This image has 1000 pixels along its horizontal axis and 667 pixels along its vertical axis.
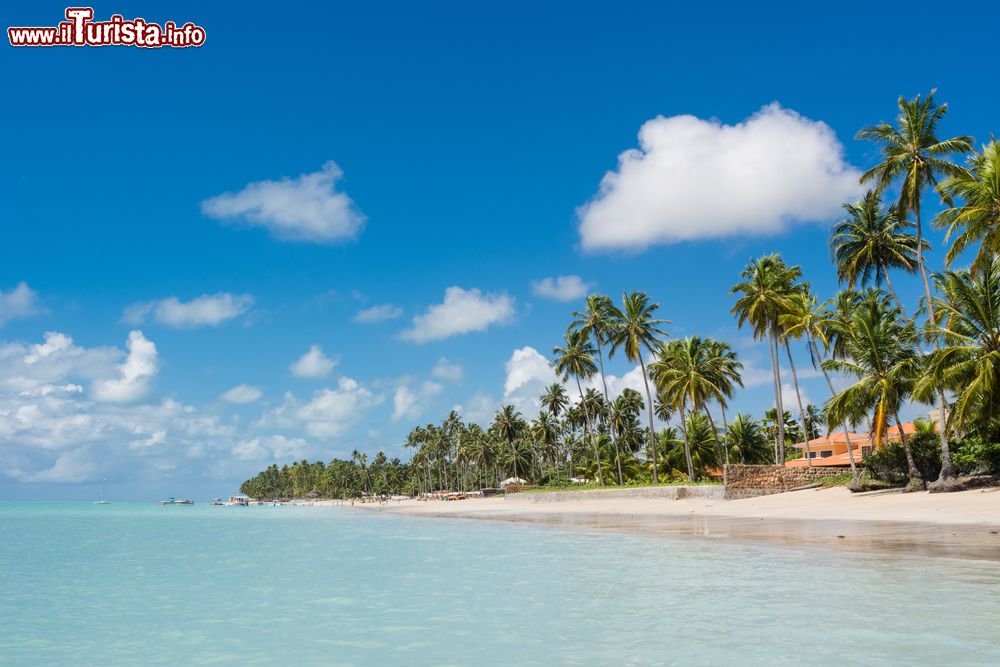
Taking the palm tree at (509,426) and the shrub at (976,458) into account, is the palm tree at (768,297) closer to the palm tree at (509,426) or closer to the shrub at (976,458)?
the shrub at (976,458)

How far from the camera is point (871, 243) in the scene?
39719 mm

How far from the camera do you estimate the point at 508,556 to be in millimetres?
18234

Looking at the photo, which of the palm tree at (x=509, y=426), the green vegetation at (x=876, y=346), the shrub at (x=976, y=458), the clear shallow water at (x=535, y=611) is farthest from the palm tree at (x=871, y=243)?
the palm tree at (x=509, y=426)

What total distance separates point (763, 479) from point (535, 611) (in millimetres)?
30435

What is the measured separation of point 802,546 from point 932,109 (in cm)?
2683

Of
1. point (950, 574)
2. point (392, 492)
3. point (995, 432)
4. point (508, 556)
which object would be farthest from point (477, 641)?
point (392, 492)

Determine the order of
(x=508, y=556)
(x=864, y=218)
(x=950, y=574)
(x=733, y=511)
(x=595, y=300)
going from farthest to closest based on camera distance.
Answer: (x=595, y=300) → (x=864, y=218) → (x=733, y=511) → (x=508, y=556) → (x=950, y=574)

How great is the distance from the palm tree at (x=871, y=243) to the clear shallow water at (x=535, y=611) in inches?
1146

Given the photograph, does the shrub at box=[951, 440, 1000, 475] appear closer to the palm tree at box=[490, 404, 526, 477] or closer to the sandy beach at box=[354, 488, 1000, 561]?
the sandy beach at box=[354, 488, 1000, 561]

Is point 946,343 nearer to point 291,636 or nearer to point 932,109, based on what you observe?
point 932,109

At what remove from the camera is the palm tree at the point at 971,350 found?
23469mm

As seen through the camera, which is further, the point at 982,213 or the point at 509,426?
the point at 509,426

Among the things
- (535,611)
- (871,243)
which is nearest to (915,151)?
(871,243)

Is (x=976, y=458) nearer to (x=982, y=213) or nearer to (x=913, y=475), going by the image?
(x=913, y=475)
